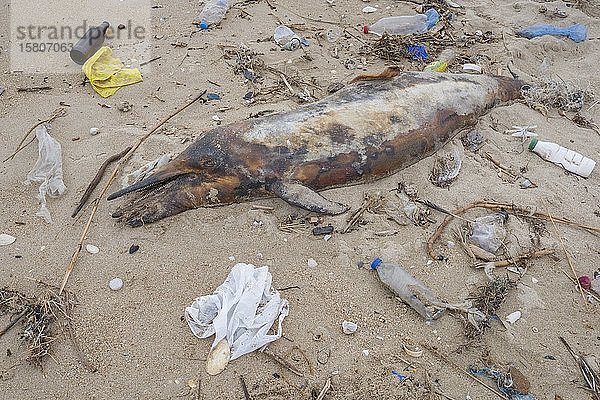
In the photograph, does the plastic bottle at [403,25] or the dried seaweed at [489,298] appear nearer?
the dried seaweed at [489,298]

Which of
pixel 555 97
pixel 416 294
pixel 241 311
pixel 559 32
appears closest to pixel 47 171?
pixel 241 311

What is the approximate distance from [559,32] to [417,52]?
1856 mm

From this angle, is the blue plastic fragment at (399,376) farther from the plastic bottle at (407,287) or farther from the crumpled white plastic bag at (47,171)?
the crumpled white plastic bag at (47,171)

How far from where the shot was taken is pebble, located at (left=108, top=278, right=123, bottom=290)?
332cm

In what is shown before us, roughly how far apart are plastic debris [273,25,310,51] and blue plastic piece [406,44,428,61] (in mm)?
1136

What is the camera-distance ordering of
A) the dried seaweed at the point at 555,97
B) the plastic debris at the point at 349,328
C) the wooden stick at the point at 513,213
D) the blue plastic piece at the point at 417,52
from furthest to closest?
the blue plastic piece at the point at 417,52
the dried seaweed at the point at 555,97
the wooden stick at the point at 513,213
the plastic debris at the point at 349,328

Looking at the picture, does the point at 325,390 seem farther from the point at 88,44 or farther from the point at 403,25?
the point at 403,25

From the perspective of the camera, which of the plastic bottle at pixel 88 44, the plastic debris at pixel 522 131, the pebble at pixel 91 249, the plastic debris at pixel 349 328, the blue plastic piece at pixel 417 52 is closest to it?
the plastic debris at pixel 349 328

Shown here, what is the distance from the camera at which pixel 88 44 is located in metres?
5.83

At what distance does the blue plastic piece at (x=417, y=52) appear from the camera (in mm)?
5863

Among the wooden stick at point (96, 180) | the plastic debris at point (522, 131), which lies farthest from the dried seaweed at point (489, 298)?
the wooden stick at point (96, 180)

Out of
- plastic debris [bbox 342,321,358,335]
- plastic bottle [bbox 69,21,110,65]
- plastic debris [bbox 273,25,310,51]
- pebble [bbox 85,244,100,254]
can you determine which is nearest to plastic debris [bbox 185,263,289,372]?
plastic debris [bbox 342,321,358,335]

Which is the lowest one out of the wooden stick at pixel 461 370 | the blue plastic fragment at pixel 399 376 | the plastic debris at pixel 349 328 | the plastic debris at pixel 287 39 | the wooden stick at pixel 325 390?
the wooden stick at pixel 325 390

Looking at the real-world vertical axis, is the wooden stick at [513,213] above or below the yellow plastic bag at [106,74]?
above
